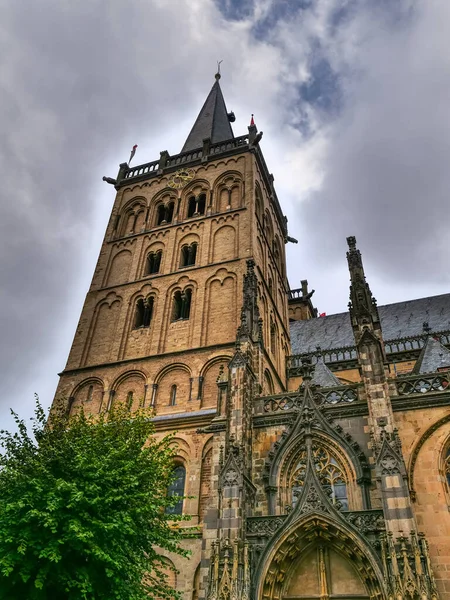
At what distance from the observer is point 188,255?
27.5 metres

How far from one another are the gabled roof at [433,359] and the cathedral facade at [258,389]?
0.09 metres

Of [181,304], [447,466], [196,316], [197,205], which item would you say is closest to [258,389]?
[447,466]

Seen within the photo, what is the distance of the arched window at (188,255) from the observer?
27003 mm

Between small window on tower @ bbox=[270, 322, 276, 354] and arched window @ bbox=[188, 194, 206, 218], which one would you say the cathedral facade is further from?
small window on tower @ bbox=[270, 322, 276, 354]

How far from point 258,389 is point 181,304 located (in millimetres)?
9600

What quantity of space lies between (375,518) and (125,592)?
5.95 m

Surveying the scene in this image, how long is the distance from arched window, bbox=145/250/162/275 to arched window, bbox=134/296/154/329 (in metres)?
2.16

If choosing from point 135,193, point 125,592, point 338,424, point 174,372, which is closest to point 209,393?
point 174,372

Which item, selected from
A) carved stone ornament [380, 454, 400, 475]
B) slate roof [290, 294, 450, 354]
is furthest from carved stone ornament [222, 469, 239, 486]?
slate roof [290, 294, 450, 354]

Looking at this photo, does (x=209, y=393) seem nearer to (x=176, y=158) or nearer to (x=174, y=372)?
(x=174, y=372)

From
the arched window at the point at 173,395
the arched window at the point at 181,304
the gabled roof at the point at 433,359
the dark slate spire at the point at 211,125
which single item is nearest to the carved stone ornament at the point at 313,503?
the gabled roof at the point at 433,359

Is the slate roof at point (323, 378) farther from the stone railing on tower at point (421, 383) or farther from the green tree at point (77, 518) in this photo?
the green tree at point (77, 518)

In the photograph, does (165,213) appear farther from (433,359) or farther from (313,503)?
(313,503)

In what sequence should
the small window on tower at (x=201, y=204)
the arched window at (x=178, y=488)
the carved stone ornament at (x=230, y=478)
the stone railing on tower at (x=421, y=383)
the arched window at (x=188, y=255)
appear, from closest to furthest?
the carved stone ornament at (x=230, y=478) < the stone railing on tower at (x=421, y=383) < the arched window at (x=178, y=488) < the arched window at (x=188, y=255) < the small window on tower at (x=201, y=204)
